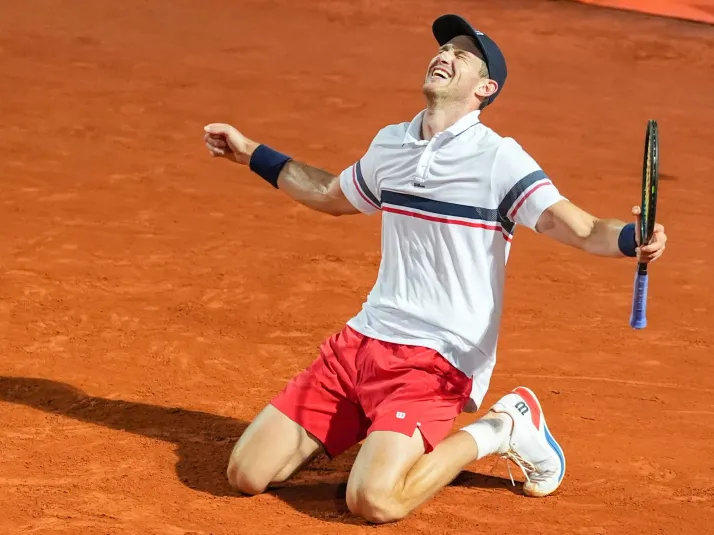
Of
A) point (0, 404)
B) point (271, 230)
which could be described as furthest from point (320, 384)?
point (271, 230)

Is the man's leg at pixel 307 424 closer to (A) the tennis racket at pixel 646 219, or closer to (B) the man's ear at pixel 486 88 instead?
(B) the man's ear at pixel 486 88

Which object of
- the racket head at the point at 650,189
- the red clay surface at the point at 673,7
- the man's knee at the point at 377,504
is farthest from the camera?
the red clay surface at the point at 673,7

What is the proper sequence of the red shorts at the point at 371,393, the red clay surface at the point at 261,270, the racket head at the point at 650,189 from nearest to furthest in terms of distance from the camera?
the racket head at the point at 650,189 < the red shorts at the point at 371,393 < the red clay surface at the point at 261,270

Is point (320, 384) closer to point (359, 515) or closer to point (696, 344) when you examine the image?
point (359, 515)

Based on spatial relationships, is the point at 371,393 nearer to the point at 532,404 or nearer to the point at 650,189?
the point at 532,404

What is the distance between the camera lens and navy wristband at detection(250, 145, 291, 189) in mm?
5324

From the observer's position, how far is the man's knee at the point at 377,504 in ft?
14.8

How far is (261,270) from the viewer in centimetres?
719

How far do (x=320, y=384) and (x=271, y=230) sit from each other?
2923 mm

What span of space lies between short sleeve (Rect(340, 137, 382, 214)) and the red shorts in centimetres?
55

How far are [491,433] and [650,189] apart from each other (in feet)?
4.06

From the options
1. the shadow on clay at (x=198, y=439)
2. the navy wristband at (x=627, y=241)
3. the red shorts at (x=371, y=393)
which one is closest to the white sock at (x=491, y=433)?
the red shorts at (x=371, y=393)

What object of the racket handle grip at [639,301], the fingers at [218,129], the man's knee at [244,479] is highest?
the fingers at [218,129]

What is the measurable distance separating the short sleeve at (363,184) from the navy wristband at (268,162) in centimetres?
33
